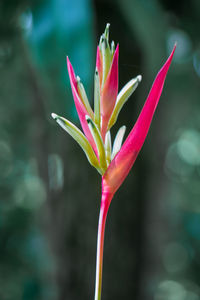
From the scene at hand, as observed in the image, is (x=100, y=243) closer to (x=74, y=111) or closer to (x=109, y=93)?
(x=109, y=93)

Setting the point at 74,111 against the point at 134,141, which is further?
the point at 74,111

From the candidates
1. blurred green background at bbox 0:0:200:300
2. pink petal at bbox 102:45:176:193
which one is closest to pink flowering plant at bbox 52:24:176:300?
pink petal at bbox 102:45:176:193

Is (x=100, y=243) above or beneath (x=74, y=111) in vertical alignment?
beneath

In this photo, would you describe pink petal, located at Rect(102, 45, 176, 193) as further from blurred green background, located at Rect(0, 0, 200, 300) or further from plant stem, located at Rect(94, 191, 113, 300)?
blurred green background, located at Rect(0, 0, 200, 300)

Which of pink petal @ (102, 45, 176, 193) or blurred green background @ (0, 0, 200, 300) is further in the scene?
blurred green background @ (0, 0, 200, 300)

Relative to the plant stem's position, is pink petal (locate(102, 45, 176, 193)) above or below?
above

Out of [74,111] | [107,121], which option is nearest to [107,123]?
[107,121]

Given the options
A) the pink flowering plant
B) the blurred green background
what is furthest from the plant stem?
the blurred green background
